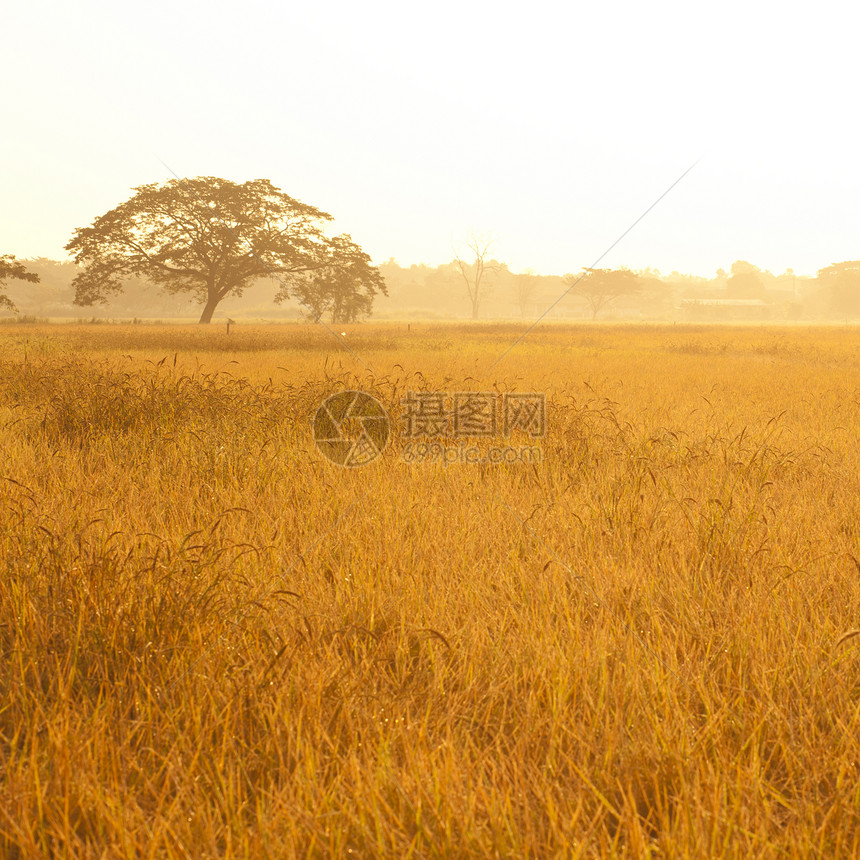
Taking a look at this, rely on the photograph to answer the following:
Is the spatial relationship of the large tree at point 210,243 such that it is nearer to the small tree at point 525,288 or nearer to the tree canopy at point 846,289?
the small tree at point 525,288

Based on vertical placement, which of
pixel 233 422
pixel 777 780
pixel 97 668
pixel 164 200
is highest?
pixel 164 200

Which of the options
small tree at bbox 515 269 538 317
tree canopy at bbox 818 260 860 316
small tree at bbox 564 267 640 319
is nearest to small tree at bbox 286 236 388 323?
small tree at bbox 564 267 640 319

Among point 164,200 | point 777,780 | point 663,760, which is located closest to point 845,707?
point 777,780

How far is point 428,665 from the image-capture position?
200 cm

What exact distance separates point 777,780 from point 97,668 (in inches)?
79.0

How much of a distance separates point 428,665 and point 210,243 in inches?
1435

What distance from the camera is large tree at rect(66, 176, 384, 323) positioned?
1246 inches

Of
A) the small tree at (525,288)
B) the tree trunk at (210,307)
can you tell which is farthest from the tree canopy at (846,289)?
the tree trunk at (210,307)

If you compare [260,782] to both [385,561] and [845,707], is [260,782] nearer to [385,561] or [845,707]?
[385,561]

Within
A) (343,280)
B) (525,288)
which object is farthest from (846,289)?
(343,280)

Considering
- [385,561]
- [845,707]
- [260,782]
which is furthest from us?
[385,561]

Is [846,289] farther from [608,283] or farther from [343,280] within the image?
[343,280]

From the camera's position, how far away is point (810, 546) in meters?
2.90

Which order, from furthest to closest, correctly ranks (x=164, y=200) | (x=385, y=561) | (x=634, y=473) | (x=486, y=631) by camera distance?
(x=164, y=200) < (x=634, y=473) < (x=385, y=561) < (x=486, y=631)
